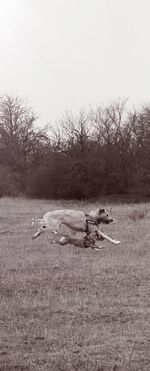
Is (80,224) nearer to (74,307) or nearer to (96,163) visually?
(74,307)

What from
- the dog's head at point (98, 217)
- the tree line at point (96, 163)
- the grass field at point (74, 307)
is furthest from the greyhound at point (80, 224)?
the tree line at point (96, 163)

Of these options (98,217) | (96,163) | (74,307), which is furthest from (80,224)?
(96,163)

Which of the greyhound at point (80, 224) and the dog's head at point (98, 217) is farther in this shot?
the dog's head at point (98, 217)

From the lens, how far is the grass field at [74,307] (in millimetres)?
8680

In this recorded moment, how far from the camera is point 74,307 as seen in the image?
39.3 feet

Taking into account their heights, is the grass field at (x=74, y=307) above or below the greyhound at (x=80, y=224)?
below

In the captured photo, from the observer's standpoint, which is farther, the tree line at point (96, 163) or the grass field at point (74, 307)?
the tree line at point (96, 163)

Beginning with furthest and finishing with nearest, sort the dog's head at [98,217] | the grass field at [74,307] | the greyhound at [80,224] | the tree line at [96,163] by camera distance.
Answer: the tree line at [96,163]
the grass field at [74,307]
the dog's head at [98,217]
the greyhound at [80,224]

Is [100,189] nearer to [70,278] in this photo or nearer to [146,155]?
[146,155]

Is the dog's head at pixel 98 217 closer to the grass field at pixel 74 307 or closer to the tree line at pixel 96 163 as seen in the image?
the grass field at pixel 74 307

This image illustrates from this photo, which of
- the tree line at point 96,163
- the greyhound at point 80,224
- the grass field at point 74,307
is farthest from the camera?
the tree line at point 96,163

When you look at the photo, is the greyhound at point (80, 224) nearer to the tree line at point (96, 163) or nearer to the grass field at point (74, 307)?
the grass field at point (74, 307)

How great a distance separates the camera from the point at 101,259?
1759 centimetres

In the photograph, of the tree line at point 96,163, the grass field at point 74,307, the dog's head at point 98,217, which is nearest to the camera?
the dog's head at point 98,217
